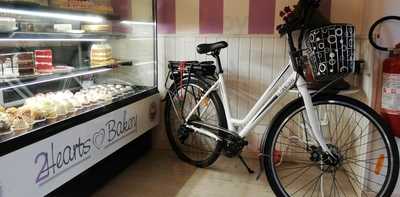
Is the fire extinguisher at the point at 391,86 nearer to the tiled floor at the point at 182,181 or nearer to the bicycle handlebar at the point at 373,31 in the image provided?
the bicycle handlebar at the point at 373,31

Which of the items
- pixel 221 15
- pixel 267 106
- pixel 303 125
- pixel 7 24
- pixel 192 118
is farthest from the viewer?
pixel 221 15

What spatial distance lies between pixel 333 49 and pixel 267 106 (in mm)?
640

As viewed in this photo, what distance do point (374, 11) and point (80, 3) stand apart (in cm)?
197

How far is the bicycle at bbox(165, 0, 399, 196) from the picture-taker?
6.29 feet

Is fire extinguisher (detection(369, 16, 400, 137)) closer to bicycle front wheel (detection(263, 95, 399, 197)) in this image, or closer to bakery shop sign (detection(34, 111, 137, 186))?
bicycle front wheel (detection(263, 95, 399, 197))

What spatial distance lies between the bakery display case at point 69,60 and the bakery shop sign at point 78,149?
11cm

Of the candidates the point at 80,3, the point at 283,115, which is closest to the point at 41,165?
the point at 80,3

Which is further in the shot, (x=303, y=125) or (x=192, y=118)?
(x=192, y=118)

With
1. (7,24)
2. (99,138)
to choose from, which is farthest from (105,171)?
(7,24)

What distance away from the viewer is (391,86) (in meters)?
1.96

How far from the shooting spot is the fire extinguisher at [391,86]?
1936mm

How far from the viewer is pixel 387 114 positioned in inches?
79.3

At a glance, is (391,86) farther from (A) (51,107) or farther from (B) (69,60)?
(B) (69,60)

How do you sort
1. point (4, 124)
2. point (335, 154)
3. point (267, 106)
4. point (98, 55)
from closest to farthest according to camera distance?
point (4, 124), point (335, 154), point (267, 106), point (98, 55)
